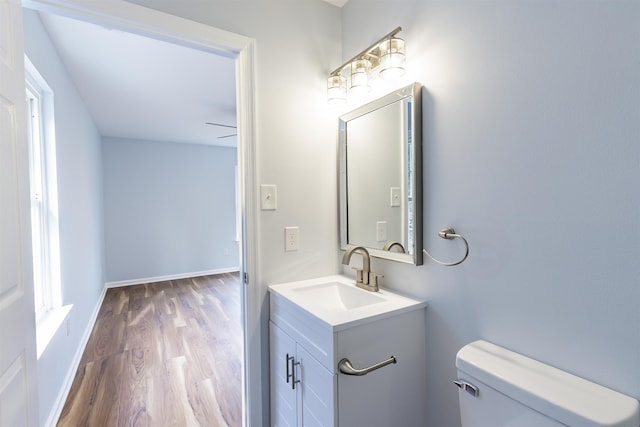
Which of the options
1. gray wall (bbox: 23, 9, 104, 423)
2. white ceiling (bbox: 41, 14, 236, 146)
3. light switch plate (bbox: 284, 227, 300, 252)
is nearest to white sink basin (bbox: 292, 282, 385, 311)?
light switch plate (bbox: 284, 227, 300, 252)

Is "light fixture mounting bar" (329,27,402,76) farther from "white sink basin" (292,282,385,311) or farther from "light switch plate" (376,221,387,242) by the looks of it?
"white sink basin" (292,282,385,311)

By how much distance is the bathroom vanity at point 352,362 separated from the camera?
3.56ft

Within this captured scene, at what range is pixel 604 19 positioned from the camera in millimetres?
765

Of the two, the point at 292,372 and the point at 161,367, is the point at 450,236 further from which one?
the point at 161,367

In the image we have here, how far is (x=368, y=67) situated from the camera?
4.84 feet

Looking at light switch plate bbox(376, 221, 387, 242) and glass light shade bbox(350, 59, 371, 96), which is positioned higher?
glass light shade bbox(350, 59, 371, 96)

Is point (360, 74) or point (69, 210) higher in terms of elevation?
point (360, 74)

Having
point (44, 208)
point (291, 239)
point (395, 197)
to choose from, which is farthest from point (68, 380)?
point (395, 197)

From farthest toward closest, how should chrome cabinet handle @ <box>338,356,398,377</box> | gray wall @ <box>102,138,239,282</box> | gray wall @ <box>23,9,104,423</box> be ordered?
gray wall @ <box>102,138,239,282</box> < gray wall @ <box>23,9,104,423</box> < chrome cabinet handle @ <box>338,356,398,377</box>

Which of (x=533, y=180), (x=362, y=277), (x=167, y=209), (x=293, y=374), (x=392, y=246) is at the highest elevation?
(x=533, y=180)

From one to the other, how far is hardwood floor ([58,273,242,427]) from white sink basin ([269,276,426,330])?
3.31ft

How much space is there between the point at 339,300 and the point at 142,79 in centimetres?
256

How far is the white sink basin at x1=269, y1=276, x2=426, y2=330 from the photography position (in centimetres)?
113

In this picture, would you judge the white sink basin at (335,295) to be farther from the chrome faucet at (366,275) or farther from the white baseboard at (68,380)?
the white baseboard at (68,380)
